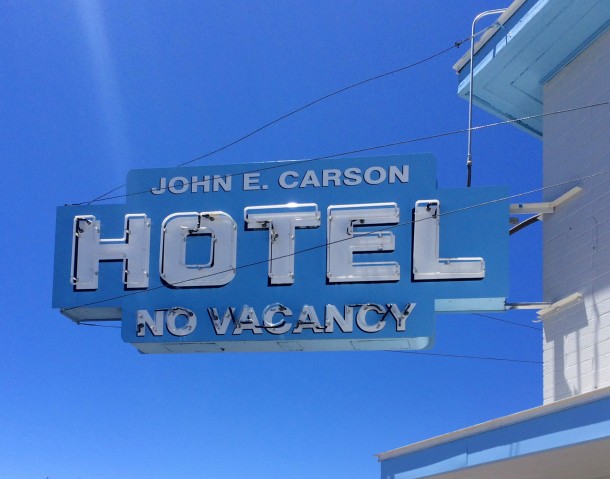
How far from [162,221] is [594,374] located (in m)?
5.10

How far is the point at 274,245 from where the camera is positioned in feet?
36.4

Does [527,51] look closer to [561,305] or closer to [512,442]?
[561,305]

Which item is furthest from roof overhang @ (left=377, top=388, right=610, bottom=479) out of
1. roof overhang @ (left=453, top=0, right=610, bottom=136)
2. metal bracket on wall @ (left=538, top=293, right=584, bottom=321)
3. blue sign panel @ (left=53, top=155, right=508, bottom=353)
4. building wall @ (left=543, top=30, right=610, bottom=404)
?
roof overhang @ (left=453, top=0, right=610, bottom=136)

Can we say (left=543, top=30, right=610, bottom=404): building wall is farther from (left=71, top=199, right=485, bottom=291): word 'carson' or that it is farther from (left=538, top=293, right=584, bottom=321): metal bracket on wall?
(left=71, top=199, right=485, bottom=291): word 'carson'

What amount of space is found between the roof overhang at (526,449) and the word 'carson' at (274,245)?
208 centimetres

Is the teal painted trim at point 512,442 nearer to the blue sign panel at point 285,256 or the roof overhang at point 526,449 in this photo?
the roof overhang at point 526,449

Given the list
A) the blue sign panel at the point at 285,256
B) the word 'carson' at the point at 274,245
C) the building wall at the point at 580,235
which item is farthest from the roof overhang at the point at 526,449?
the word 'carson' at the point at 274,245

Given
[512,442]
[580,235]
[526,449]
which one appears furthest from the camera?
[580,235]

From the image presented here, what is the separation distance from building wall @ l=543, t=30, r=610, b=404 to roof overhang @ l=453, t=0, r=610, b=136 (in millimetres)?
211

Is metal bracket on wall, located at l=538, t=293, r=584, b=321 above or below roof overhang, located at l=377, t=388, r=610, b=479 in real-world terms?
above

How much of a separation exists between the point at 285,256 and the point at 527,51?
357 centimetres

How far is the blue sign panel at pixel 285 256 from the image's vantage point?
34.7 ft

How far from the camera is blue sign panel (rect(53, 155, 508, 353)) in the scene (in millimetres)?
10586

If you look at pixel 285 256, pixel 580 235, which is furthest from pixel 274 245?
pixel 580 235
